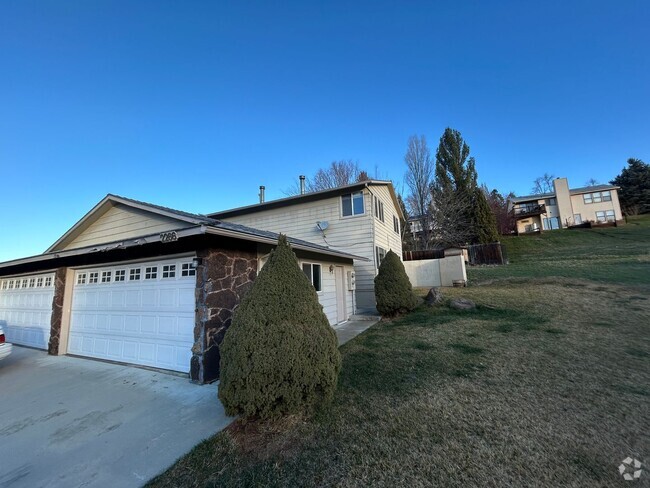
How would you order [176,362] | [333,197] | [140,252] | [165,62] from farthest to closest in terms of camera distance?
[333,197] < [165,62] < [140,252] < [176,362]

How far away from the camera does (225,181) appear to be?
1620 cm

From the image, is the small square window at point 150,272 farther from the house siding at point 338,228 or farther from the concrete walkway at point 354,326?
the house siding at point 338,228

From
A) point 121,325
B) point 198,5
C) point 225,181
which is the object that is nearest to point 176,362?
point 121,325

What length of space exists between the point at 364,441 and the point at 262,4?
1213cm

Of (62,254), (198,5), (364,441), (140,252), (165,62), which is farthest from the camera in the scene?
(165,62)

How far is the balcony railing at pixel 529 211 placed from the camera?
33625mm

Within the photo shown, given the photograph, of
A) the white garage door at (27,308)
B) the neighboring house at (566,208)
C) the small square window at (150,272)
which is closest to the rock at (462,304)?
the small square window at (150,272)

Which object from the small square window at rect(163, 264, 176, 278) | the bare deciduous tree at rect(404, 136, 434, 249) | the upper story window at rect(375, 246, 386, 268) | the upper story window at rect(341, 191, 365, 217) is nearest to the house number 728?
the small square window at rect(163, 264, 176, 278)

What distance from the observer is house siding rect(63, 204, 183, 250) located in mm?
6036

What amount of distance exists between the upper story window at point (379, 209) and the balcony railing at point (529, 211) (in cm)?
2881

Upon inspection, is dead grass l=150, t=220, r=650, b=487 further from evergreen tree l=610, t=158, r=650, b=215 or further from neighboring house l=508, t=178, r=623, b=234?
evergreen tree l=610, t=158, r=650, b=215

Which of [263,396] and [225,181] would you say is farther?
[225,181]

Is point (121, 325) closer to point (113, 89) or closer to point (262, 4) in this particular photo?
point (113, 89)

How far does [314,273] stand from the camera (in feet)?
28.8
